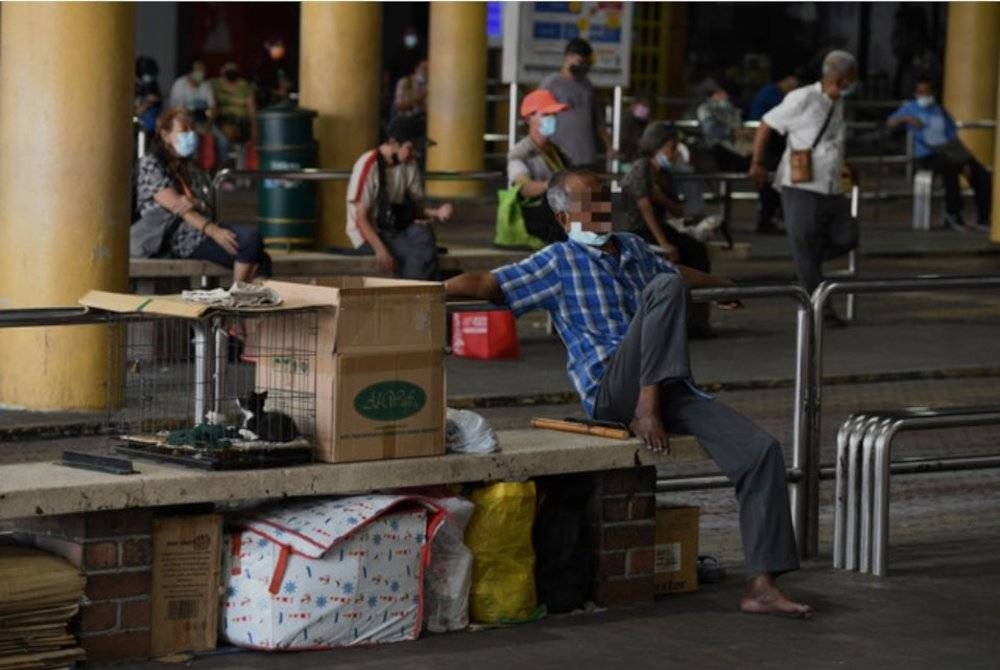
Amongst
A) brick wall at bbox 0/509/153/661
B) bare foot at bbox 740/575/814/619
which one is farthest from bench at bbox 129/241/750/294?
brick wall at bbox 0/509/153/661

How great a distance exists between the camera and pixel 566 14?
22.6 metres

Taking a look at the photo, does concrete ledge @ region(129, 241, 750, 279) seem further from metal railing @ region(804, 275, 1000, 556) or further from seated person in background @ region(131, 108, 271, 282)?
metal railing @ region(804, 275, 1000, 556)

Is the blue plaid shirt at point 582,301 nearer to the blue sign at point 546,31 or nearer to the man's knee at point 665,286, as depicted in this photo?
the man's knee at point 665,286

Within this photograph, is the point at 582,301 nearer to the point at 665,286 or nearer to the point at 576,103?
the point at 665,286

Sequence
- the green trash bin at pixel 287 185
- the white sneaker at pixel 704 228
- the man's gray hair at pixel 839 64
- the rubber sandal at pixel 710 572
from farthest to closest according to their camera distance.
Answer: the green trash bin at pixel 287 185 < the white sneaker at pixel 704 228 < the man's gray hair at pixel 839 64 < the rubber sandal at pixel 710 572

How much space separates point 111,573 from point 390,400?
1.04 metres

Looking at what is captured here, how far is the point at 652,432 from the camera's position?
784 centimetres

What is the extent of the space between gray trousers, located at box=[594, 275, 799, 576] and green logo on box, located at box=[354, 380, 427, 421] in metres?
0.86

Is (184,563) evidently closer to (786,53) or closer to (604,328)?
(604,328)

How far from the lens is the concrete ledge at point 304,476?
670 cm

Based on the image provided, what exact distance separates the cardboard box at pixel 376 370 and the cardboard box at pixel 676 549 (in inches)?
42.4

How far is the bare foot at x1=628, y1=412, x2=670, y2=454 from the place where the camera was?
25.7 ft

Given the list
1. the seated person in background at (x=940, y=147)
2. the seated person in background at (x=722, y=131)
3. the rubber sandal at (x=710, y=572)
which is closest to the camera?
the rubber sandal at (x=710, y=572)

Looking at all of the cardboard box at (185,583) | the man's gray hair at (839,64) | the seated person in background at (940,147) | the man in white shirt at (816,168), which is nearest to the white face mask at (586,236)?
the cardboard box at (185,583)
